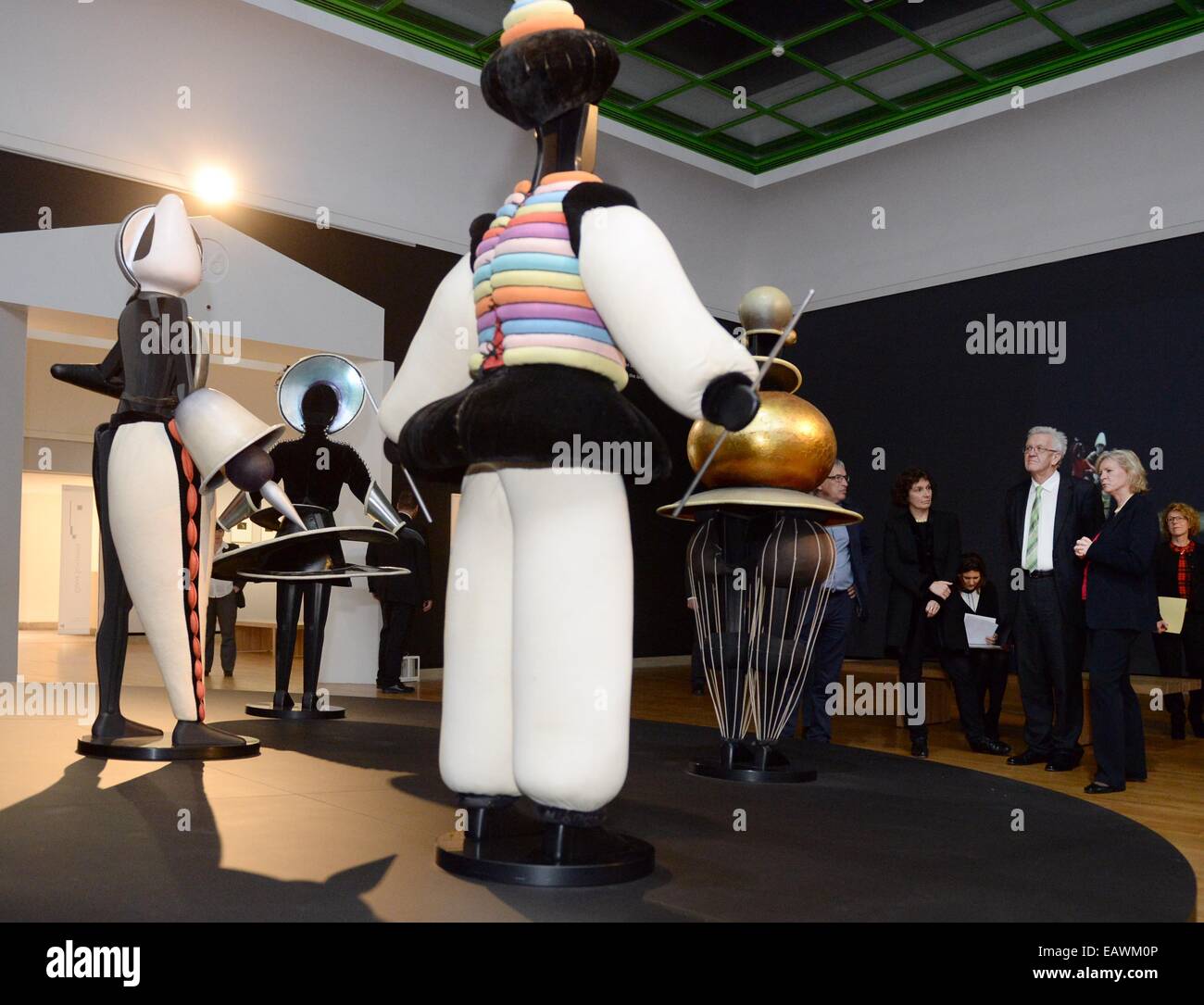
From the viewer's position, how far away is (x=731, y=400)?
203 cm

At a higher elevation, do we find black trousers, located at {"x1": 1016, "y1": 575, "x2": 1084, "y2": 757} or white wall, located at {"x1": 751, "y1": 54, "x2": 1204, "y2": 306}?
white wall, located at {"x1": 751, "y1": 54, "x2": 1204, "y2": 306}

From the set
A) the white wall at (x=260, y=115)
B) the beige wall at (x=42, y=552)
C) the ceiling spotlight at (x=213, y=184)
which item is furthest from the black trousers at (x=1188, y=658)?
the beige wall at (x=42, y=552)

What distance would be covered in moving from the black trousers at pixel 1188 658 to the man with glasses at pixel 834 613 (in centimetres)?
225

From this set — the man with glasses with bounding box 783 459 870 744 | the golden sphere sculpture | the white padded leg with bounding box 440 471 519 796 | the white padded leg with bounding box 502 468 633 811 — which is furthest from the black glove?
the man with glasses with bounding box 783 459 870 744

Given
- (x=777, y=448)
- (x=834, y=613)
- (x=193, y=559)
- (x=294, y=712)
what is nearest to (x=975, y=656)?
(x=834, y=613)

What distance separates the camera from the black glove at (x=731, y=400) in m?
2.03

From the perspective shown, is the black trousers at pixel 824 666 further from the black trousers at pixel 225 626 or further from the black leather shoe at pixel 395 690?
the black trousers at pixel 225 626

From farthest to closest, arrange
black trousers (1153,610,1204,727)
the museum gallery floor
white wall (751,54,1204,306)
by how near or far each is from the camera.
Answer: white wall (751,54,1204,306), black trousers (1153,610,1204,727), the museum gallery floor

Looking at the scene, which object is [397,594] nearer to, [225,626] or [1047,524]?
[225,626]

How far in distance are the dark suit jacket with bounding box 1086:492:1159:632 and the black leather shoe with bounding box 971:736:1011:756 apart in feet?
4.09

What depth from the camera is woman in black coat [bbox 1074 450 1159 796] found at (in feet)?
14.1

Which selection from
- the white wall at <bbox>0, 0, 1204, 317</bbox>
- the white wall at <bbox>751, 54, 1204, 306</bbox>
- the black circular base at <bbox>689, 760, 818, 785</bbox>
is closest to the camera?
the black circular base at <bbox>689, 760, 818, 785</bbox>

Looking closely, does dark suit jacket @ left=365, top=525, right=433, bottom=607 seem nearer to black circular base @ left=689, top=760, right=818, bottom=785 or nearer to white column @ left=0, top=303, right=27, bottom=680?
white column @ left=0, top=303, right=27, bottom=680
